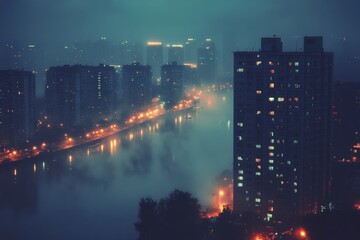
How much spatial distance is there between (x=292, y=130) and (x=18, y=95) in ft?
23.2

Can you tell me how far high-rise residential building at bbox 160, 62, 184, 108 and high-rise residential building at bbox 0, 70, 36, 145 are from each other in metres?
7.63

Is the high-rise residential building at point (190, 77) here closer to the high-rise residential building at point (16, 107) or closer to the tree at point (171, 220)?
the high-rise residential building at point (16, 107)

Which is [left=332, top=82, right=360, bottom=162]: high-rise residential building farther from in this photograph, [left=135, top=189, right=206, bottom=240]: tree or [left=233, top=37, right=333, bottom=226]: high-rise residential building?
[left=135, top=189, right=206, bottom=240]: tree

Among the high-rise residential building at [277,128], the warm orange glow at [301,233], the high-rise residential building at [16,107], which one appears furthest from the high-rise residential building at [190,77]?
the warm orange glow at [301,233]

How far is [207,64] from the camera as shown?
984 inches

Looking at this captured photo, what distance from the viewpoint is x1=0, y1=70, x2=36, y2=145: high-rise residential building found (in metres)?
10.8

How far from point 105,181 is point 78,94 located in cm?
506

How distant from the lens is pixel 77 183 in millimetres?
8750

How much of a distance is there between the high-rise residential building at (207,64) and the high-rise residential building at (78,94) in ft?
32.1

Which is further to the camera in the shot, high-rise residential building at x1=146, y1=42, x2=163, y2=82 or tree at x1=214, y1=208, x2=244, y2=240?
high-rise residential building at x1=146, y1=42, x2=163, y2=82

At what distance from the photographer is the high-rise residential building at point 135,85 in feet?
55.1

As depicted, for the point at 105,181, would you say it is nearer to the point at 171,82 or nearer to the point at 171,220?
the point at 171,220

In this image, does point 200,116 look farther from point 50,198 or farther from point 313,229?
point 313,229

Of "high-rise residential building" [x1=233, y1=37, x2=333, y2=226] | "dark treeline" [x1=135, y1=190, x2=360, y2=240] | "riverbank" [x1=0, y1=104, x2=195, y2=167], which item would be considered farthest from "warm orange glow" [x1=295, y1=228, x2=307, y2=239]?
"riverbank" [x1=0, y1=104, x2=195, y2=167]
